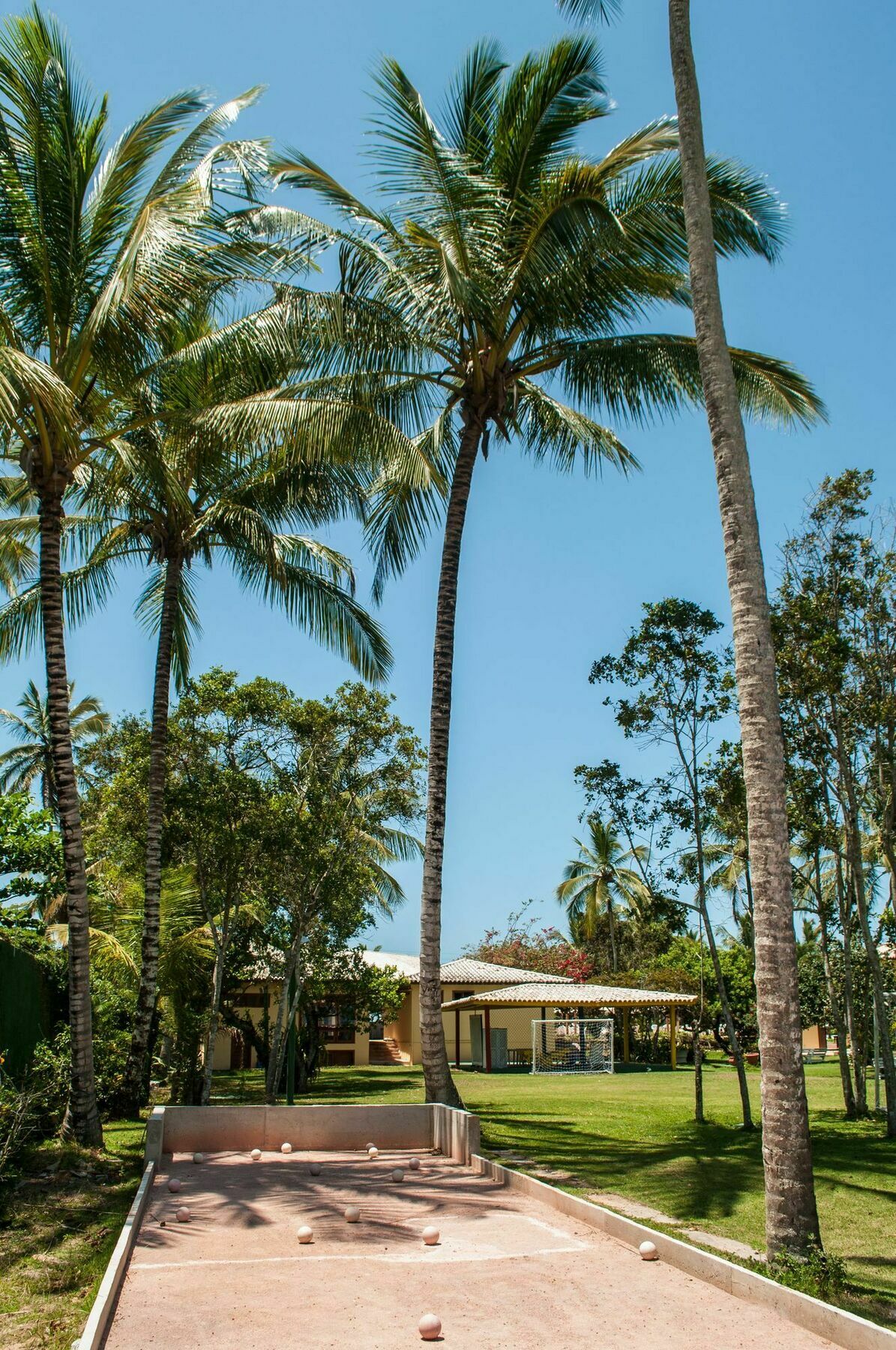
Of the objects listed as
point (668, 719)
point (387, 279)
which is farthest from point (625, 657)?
point (387, 279)

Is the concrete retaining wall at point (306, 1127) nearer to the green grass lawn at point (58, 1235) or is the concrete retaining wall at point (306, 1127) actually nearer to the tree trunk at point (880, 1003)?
the green grass lawn at point (58, 1235)

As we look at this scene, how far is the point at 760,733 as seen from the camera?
7773 millimetres

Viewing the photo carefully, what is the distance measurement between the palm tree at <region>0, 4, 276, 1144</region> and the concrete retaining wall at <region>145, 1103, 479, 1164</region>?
959 mm

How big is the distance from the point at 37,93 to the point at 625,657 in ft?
33.9

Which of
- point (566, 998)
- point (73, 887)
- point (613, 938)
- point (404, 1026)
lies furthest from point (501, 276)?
point (613, 938)

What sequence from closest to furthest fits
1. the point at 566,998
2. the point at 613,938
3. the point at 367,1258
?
the point at 367,1258 → the point at 566,998 → the point at 613,938

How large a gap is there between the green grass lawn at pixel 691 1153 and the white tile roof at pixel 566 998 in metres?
6.50

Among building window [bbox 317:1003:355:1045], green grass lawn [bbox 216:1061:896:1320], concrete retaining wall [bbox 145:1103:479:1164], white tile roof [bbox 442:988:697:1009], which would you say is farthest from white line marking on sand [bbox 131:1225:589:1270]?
white tile roof [bbox 442:988:697:1009]

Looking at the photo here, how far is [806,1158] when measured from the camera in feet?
23.2

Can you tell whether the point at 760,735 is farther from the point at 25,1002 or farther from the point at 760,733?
the point at 25,1002

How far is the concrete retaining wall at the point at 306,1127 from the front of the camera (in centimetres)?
1203

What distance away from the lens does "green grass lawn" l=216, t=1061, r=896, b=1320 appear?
8906 mm

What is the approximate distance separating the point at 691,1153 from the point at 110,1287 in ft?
27.6

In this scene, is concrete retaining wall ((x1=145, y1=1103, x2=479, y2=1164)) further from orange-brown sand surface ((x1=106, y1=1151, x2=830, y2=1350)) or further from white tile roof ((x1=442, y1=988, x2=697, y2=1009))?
white tile roof ((x1=442, y1=988, x2=697, y2=1009))
